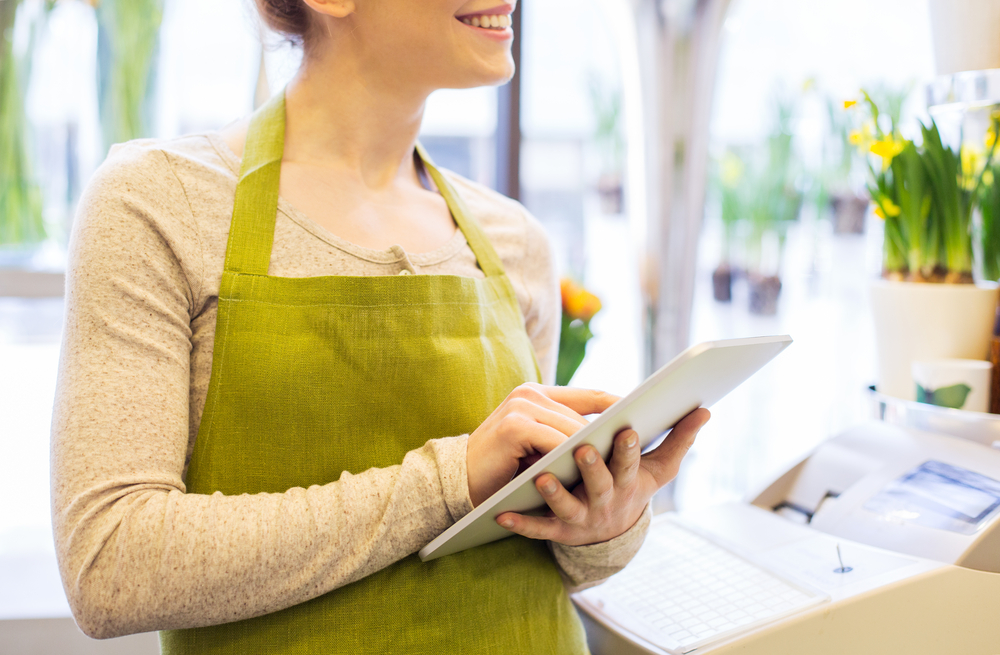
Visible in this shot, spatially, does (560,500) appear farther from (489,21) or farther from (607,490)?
(489,21)

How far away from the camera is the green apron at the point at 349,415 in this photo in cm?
75

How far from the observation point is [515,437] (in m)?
0.67

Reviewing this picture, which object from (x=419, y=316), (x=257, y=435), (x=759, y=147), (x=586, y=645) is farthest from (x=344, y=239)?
(x=759, y=147)

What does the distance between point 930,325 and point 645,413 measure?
3.03 ft

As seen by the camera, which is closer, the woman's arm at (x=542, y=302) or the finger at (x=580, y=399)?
the finger at (x=580, y=399)

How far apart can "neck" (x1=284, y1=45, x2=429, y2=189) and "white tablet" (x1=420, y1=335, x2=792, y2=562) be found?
48 cm

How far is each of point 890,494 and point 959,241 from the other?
1.72 feet

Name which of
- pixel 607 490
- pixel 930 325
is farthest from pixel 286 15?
pixel 930 325

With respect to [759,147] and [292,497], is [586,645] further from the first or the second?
[759,147]

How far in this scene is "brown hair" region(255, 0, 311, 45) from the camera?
3.08 ft

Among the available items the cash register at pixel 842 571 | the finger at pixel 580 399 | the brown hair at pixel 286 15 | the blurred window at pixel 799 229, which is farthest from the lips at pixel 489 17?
the blurred window at pixel 799 229

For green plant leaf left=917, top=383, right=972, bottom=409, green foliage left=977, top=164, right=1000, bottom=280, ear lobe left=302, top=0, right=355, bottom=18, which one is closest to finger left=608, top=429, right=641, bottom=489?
ear lobe left=302, top=0, right=355, bottom=18

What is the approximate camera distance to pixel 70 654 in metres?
1.54

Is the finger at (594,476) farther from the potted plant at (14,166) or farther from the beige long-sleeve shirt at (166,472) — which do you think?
the potted plant at (14,166)
